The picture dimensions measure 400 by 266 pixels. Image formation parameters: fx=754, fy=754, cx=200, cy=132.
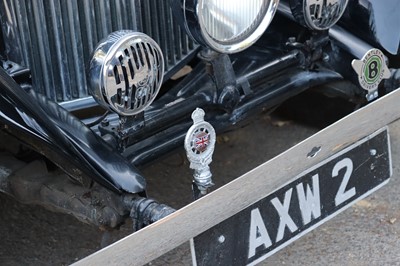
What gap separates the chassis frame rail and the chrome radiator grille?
1.56ft

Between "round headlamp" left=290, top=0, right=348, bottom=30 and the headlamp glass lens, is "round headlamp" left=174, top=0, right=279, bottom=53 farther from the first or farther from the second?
"round headlamp" left=290, top=0, right=348, bottom=30

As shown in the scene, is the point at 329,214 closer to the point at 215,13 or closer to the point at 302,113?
the point at 215,13

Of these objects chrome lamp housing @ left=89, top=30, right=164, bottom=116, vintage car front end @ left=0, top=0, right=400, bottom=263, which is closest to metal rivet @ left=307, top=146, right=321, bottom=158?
vintage car front end @ left=0, top=0, right=400, bottom=263

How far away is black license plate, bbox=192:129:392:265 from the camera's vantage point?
1.59 meters

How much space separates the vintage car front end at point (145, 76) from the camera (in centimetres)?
156

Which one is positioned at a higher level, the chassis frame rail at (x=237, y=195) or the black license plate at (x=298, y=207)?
the chassis frame rail at (x=237, y=195)

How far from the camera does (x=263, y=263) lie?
2148 millimetres

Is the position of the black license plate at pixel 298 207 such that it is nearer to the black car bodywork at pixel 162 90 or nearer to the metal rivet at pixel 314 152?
the metal rivet at pixel 314 152

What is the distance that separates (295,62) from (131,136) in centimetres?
59

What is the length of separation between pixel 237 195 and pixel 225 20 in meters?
0.40

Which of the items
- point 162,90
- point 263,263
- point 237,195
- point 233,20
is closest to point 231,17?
point 233,20

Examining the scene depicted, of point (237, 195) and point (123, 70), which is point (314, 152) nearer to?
point (237, 195)

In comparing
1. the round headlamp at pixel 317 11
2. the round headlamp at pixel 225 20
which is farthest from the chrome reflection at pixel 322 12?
the round headlamp at pixel 225 20

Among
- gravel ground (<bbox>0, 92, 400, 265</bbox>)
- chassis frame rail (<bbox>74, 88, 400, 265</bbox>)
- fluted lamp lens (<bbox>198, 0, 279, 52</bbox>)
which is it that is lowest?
gravel ground (<bbox>0, 92, 400, 265</bbox>)
